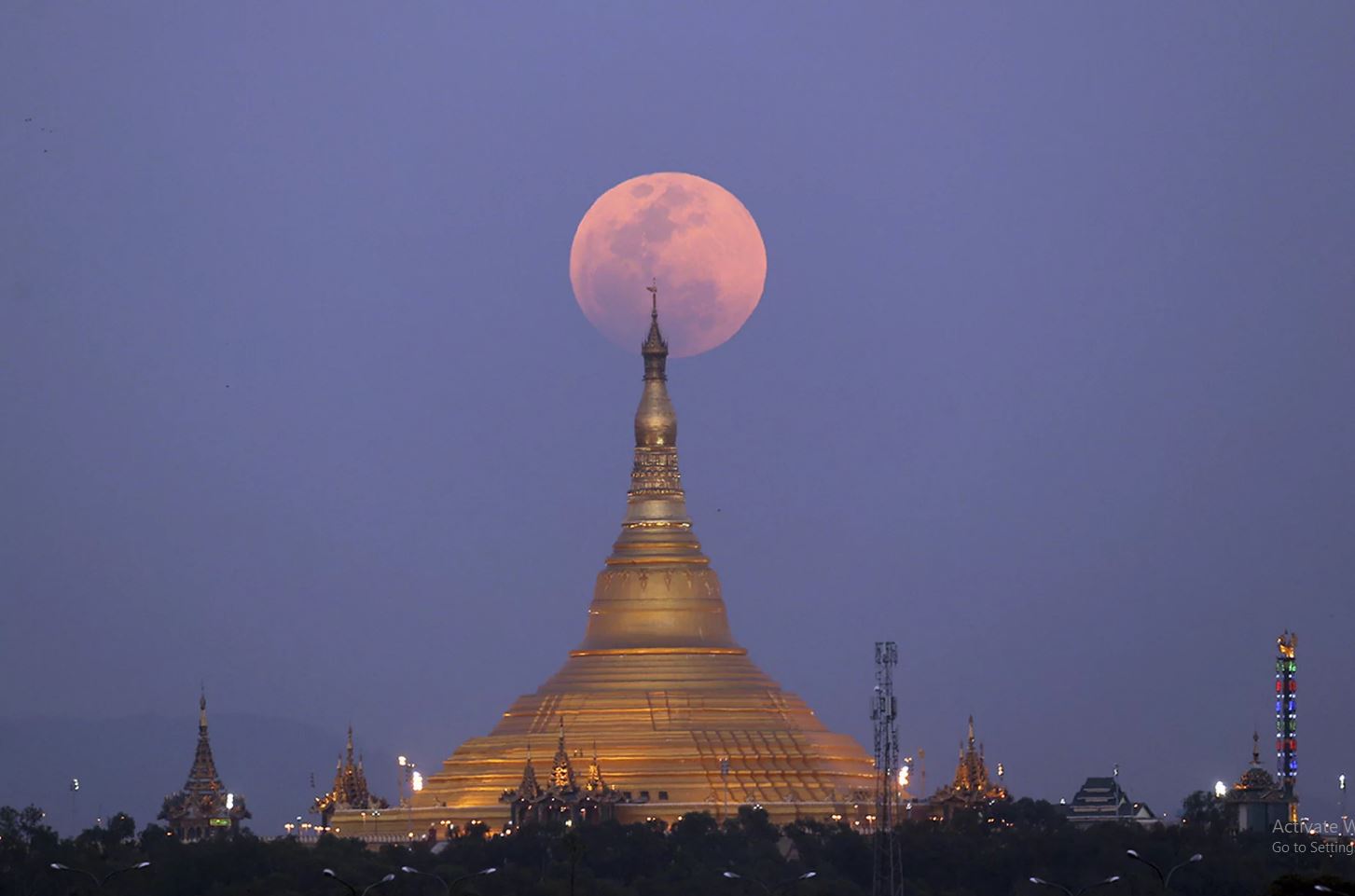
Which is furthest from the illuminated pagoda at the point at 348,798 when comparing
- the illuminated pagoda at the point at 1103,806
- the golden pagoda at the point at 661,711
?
the illuminated pagoda at the point at 1103,806

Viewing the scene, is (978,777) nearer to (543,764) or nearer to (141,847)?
(543,764)

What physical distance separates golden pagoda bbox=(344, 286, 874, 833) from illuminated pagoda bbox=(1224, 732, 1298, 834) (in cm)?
1813

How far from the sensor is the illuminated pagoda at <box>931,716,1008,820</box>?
121 metres

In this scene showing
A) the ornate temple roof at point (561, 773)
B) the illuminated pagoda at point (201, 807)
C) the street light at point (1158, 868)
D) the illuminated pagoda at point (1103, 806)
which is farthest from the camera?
the illuminated pagoda at point (1103, 806)

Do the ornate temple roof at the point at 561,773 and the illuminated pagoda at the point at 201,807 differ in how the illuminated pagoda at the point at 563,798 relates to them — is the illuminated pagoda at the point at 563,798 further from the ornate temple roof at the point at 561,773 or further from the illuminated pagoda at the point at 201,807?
the illuminated pagoda at the point at 201,807

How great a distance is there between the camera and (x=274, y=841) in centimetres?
11200

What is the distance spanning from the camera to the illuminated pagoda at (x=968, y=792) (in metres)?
121

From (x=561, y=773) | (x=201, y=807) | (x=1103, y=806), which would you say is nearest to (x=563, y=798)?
(x=561, y=773)

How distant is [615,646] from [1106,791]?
46.9m

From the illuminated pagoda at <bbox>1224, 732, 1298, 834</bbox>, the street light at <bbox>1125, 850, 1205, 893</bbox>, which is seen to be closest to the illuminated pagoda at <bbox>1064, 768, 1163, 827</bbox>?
the illuminated pagoda at <bbox>1224, 732, 1298, 834</bbox>

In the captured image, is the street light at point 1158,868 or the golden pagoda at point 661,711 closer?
the street light at point 1158,868

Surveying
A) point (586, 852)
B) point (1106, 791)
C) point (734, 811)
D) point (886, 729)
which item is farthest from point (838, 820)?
point (1106, 791)

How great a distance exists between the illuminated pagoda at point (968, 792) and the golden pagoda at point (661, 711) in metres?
2.85

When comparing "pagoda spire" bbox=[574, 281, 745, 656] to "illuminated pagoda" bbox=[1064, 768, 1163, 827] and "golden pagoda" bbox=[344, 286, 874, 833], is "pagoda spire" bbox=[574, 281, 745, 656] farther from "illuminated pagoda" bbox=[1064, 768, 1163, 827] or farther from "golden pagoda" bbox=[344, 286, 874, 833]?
"illuminated pagoda" bbox=[1064, 768, 1163, 827]
